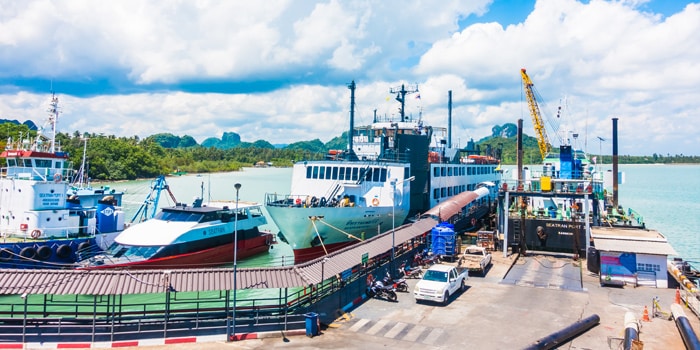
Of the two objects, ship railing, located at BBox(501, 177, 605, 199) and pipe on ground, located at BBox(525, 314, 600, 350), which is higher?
ship railing, located at BBox(501, 177, 605, 199)

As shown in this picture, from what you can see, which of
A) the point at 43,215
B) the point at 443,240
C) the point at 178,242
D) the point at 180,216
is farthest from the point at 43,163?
the point at 443,240

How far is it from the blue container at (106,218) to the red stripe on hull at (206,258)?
789cm

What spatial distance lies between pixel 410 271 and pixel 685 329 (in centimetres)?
1250

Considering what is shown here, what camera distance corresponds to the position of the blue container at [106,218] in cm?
3472

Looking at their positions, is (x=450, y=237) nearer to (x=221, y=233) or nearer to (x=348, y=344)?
(x=348, y=344)

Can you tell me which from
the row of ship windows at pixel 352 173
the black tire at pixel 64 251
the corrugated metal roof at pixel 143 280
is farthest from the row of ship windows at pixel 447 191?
the black tire at pixel 64 251

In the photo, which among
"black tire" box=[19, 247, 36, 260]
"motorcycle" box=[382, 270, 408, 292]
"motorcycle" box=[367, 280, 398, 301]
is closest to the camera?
"motorcycle" box=[367, 280, 398, 301]

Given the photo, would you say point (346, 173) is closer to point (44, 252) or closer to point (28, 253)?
point (44, 252)

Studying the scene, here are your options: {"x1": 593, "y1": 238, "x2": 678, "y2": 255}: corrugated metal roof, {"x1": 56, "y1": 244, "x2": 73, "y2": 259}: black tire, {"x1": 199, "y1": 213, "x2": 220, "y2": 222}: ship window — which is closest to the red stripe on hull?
{"x1": 199, "y1": 213, "x2": 220, "y2": 222}: ship window

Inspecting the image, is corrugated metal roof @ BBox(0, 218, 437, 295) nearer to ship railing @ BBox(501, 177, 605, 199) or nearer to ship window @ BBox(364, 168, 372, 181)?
ship window @ BBox(364, 168, 372, 181)

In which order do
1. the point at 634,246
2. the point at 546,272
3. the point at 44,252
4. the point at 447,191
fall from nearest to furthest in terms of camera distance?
the point at 634,246 < the point at 546,272 < the point at 44,252 < the point at 447,191

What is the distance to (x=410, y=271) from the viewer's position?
985 inches

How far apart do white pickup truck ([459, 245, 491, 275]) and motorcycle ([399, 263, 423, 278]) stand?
241 centimetres

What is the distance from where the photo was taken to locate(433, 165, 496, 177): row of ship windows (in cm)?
4440
